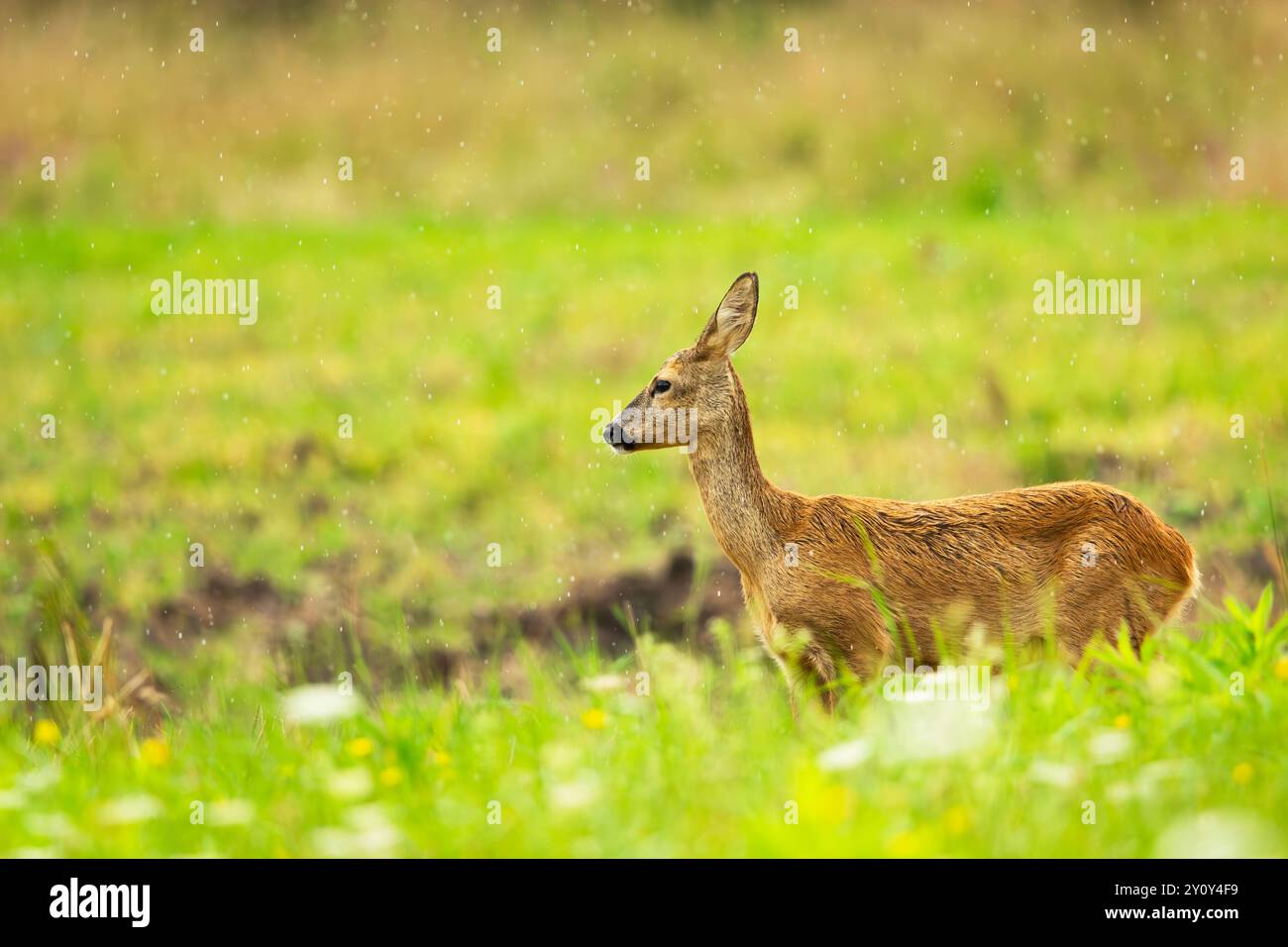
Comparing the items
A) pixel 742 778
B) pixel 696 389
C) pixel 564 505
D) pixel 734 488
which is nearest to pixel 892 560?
pixel 734 488

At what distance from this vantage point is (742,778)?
4.03 meters

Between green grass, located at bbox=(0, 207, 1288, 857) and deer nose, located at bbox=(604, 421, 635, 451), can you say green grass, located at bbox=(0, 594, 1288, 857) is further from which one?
deer nose, located at bbox=(604, 421, 635, 451)

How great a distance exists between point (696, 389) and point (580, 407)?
6.37m

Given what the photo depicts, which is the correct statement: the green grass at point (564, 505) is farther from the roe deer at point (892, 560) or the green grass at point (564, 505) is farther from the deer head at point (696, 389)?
the deer head at point (696, 389)

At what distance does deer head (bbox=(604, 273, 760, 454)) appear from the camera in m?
4.82

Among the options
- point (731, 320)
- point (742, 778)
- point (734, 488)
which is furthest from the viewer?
point (734, 488)

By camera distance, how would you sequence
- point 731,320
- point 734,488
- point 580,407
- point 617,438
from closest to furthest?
point 617,438, point 731,320, point 734,488, point 580,407

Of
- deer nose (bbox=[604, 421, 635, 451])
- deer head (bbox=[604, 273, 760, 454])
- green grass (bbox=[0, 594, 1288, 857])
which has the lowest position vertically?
green grass (bbox=[0, 594, 1288, 857])

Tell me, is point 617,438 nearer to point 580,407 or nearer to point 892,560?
point 892,560

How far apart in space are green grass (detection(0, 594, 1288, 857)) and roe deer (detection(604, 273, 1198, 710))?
0.21 meters

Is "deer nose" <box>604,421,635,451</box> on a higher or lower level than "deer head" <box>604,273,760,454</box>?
lower

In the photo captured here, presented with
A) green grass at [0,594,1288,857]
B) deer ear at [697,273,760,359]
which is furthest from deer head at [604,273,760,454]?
green grass at [0,594,1288,857]

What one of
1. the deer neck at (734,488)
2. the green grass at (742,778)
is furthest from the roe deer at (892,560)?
the green grass at (742,778)

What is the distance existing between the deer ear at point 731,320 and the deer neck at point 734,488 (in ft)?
0.36
